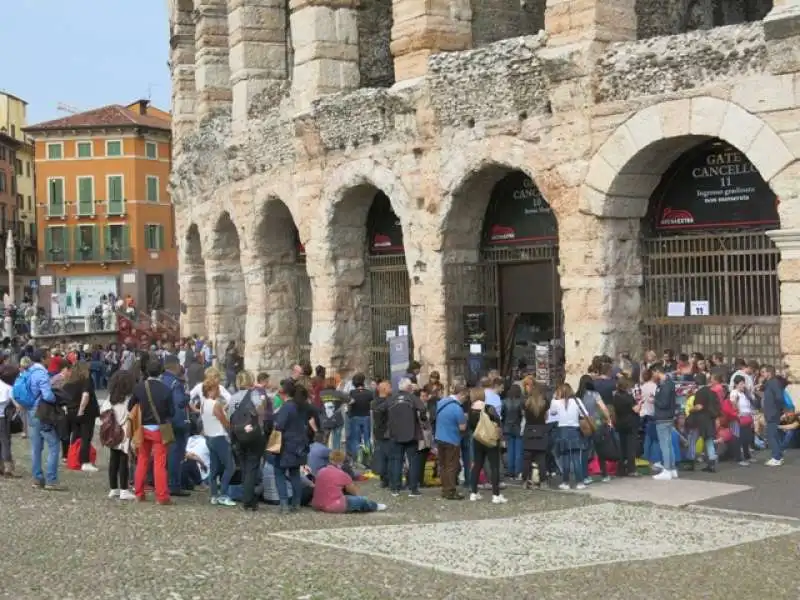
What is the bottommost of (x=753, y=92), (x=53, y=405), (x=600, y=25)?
(x=53, y=405)

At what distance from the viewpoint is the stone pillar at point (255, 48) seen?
2439 cm

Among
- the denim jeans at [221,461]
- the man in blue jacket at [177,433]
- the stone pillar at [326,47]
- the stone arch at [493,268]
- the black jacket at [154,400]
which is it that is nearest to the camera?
the black jacket at [154,400]

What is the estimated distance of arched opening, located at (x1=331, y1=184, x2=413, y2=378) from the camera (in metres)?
22.6

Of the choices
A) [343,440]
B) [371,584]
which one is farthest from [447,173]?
[371,584]

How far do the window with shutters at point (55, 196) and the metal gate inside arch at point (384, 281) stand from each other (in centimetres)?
3804

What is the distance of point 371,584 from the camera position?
8625mm

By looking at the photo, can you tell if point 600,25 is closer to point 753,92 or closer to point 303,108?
point 753,92

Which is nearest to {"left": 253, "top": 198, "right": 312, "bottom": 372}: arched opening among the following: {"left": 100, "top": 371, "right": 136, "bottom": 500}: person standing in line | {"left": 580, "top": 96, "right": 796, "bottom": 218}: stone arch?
{"left": 580, "top": 96, "right": 796, "bottom": 218}: stone arch

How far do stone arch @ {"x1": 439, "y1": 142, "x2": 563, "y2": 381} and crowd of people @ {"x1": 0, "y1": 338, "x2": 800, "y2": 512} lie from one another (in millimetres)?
3946

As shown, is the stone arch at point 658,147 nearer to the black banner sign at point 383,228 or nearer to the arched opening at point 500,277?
the arched opening at point 500,277

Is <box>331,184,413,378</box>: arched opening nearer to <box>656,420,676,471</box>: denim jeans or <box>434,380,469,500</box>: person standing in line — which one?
<box>656,420,676,471</box>: denim jeans

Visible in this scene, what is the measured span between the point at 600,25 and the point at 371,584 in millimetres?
10799

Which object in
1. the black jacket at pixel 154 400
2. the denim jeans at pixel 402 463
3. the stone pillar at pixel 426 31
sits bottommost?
the denim jeans at pixel 402 463

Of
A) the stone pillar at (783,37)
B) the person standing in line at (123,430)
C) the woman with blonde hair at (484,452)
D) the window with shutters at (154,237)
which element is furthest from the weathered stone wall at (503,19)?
the window with shutters at (154,237)
